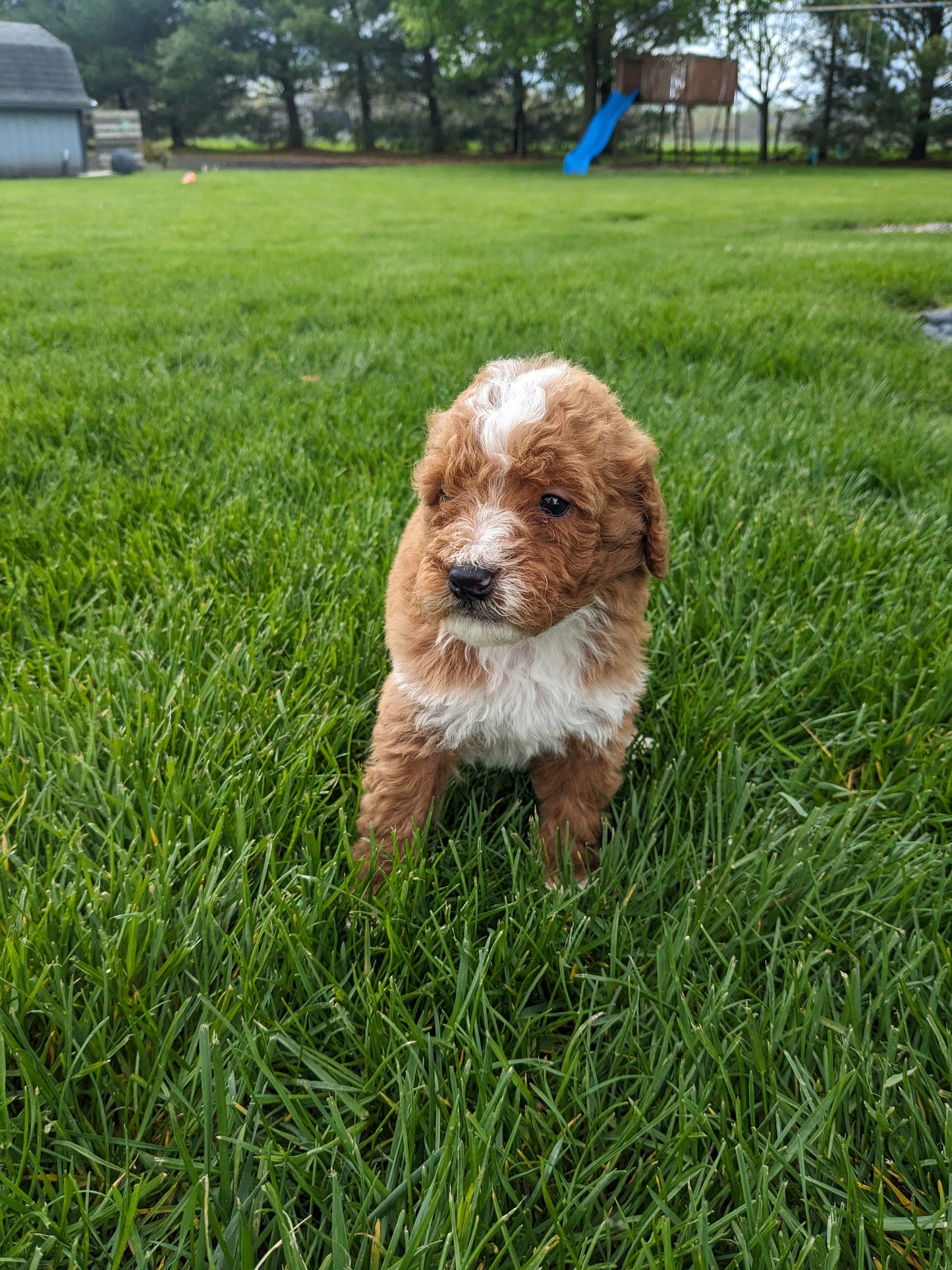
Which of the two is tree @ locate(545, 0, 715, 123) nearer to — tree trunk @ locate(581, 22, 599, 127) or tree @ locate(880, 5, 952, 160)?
tree trunk @ locate(581, 22, 599, 127)

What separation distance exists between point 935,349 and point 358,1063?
6.36m

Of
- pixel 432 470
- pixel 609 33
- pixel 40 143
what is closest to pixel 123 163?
pixel 40 143

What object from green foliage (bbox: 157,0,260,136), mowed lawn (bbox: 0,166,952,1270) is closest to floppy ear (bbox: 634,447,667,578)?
mowed lawn (bbox: 0,166,952,1270)

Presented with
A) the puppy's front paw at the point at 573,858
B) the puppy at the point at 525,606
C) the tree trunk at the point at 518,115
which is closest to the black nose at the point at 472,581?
the puppy at the point at 525,606

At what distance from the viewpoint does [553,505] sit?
1685 millimetres

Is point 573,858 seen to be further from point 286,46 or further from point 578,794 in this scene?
point 286,46

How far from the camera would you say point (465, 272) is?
8.48 metres

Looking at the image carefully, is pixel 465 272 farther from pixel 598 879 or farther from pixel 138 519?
pixel 598 879

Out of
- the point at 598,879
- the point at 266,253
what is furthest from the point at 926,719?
the point at 266,253

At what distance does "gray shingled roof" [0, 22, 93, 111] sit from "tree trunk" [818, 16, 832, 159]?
32500 millimetres

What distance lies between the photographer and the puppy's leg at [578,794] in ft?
6.59

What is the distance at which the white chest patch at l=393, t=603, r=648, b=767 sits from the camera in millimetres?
1860

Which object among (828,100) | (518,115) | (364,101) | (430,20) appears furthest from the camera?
(364,101)

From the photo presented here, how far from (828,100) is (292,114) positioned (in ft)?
95.0
